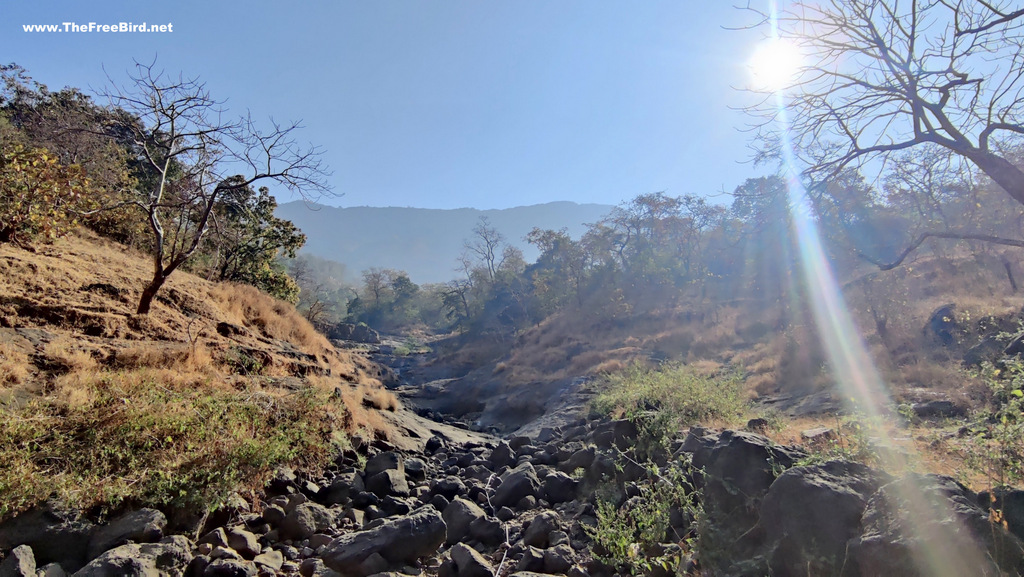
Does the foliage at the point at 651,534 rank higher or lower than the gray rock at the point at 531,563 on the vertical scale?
higher

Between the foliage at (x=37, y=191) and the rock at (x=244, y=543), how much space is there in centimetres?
589

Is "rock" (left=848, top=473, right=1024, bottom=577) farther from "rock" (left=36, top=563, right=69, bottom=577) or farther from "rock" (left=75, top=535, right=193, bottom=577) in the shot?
"rock" (left=36, top=563, right=69, bottom=577)

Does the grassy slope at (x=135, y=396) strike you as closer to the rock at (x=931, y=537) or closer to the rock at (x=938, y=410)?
the rock at (x=931, y=537)

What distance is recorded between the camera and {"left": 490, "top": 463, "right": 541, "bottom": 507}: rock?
6.37 meters

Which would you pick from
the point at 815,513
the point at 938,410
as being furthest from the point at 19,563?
the point at 938,410

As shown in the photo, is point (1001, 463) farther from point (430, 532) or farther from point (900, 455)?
point (430, 532)

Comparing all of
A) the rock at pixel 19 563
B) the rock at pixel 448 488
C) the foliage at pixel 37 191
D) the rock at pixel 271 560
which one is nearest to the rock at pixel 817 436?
the rock at pixel 448 488

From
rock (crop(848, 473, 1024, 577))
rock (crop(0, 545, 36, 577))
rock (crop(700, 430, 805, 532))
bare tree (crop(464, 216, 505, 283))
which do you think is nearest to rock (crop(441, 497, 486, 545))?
rock (crop(700, 430, 805, 532))

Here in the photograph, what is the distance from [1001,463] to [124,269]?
1475 cm

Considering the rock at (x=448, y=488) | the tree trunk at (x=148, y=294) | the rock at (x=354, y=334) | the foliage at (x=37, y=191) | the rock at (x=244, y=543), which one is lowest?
the rock at (x=354, y=334)

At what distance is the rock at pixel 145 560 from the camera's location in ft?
10.9

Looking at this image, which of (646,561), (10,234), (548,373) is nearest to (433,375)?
(548,373)

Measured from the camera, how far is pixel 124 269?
10.4 m

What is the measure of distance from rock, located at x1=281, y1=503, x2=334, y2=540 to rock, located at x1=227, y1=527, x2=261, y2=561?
1.46 feet
